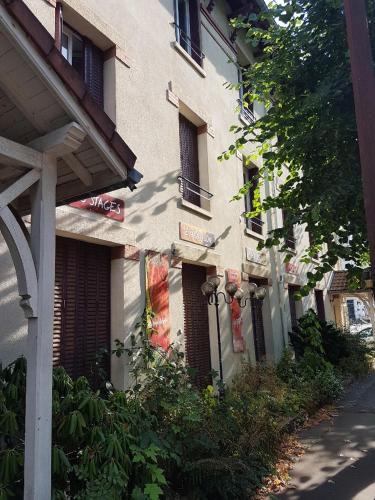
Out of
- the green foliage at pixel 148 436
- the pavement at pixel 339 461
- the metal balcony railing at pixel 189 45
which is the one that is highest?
the metal balcony railing at pixel 189 45

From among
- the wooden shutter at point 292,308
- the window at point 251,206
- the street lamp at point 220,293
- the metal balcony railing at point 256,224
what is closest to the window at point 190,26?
the window at point 251,206

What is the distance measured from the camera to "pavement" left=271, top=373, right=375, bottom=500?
441cm

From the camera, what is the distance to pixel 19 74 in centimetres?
296

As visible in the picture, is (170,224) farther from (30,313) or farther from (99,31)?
(30,313)

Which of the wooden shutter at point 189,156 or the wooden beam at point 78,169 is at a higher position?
the wooden shutter at point 189,156

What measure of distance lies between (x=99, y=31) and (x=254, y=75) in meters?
2.32

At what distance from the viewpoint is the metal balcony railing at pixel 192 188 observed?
769cm

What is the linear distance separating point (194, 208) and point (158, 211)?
3.70 feet

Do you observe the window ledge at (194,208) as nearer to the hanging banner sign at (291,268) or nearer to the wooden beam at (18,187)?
the wooden beam at (18,187)

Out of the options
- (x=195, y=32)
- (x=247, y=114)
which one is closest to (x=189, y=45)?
(x=195, y=32)

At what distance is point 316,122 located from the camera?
5.57 meters

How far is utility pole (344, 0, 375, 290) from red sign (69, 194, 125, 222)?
10.2 feet

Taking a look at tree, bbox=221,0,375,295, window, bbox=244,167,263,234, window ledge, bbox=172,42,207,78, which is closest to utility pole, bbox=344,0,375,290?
tree, bbox=221,0,375,295

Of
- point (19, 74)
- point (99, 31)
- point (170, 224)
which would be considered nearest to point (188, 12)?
point (99, 31)
